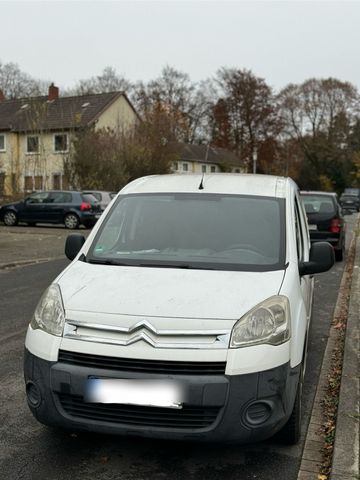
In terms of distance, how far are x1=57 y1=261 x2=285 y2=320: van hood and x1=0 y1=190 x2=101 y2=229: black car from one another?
2026cm

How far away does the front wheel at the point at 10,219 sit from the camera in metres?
25.4

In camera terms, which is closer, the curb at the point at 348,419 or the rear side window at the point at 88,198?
the curb at the point at 348,419

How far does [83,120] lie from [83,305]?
40282 mm

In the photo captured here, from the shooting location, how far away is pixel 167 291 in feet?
11.6

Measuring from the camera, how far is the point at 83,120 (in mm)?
42062

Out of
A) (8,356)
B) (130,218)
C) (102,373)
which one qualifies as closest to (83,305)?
(102,373)

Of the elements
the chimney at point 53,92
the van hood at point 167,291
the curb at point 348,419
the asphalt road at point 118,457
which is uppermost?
the chimney at point 53,92

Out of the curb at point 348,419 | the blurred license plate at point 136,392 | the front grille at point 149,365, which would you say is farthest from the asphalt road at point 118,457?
the front grille at point 149,365

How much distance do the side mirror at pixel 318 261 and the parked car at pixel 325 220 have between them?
9.05 m

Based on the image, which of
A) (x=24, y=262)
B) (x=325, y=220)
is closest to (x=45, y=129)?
(x=24, y=262)

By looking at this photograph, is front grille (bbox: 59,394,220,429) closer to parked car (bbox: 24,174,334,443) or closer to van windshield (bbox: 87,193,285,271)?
parked car (bbox: 24,174,334,443)

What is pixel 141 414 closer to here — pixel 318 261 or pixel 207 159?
pixel 318 261

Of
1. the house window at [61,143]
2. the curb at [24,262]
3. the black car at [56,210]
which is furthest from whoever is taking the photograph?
the house window at [61,143]

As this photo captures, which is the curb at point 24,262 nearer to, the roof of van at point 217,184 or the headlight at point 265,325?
the roof of van at point 217,184
